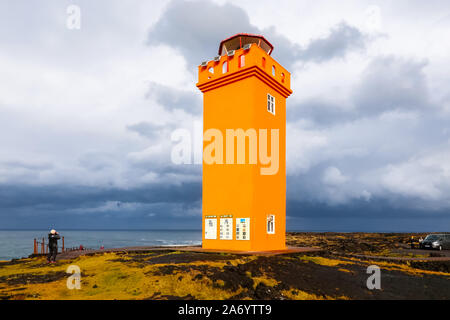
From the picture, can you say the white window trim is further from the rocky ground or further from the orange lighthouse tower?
the rocky ground

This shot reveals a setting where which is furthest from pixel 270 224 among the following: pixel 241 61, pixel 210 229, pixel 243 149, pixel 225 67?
pixel 225 67

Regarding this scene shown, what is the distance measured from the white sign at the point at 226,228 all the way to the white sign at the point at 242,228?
0.51 metres

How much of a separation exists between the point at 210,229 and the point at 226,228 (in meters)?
1.40

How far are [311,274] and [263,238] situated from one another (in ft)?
21.1

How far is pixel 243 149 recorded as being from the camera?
65.4 ft

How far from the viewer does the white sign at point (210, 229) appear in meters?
20.8

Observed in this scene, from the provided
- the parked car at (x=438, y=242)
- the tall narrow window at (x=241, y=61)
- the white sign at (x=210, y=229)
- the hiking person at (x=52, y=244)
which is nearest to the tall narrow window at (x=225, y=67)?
the tall narrow window at (x=241, y=61)

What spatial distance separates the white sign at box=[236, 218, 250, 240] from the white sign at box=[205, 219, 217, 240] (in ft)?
6.09

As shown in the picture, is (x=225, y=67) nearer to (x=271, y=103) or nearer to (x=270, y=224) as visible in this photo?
(x=271, y=103)
